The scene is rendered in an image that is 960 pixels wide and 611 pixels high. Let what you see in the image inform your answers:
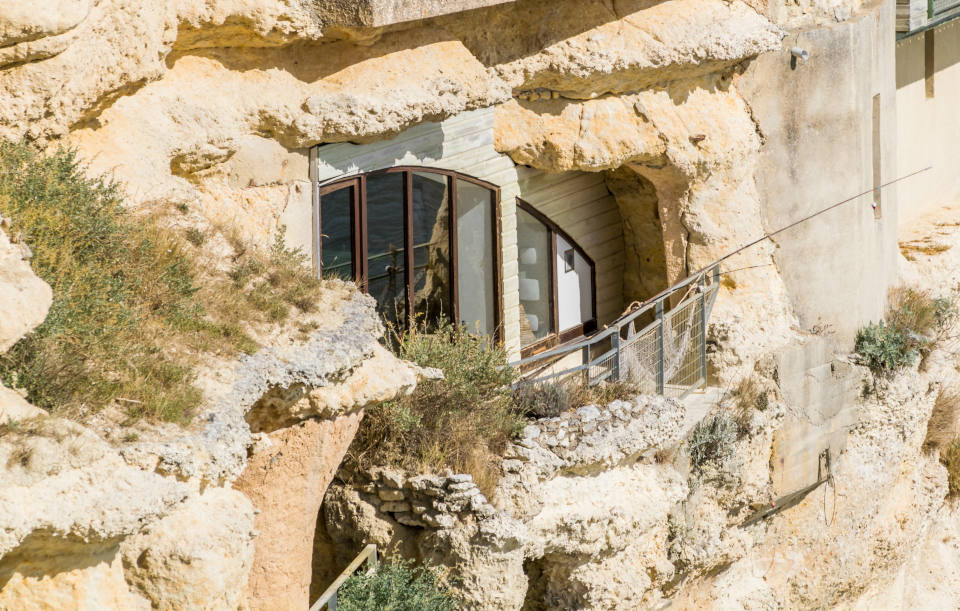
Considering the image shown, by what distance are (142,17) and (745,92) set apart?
6.48 m

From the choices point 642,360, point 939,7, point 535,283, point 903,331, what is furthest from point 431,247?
point 939,7

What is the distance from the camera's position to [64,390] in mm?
5633

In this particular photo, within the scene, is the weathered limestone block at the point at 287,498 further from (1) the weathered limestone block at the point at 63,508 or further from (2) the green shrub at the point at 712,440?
(2) the green shrub at the point at 712,440

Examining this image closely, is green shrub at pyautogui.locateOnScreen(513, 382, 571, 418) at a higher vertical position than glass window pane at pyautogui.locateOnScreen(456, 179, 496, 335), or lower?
lower

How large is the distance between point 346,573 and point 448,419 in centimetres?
127

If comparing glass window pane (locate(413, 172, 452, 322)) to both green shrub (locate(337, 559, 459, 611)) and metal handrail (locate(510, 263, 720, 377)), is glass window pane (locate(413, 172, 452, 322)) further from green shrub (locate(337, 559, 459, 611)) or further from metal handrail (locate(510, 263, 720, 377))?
green shrub (locate(337, 559, 459, 611))

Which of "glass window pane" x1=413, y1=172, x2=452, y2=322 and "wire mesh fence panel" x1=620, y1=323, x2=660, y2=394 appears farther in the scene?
"wire mesh fence panel" x1=620, y1=323, x2=660, y2=394

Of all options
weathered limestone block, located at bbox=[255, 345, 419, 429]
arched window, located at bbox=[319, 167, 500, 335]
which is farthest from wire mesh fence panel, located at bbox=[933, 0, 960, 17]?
weathered limestone block, located at bbox=[255, 345, 419, 429]

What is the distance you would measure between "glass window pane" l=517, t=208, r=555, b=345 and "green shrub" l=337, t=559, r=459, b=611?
3678mm

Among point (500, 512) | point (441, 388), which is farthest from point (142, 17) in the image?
point (500, 512)

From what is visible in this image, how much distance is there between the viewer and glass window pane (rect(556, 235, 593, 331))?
12.3 m

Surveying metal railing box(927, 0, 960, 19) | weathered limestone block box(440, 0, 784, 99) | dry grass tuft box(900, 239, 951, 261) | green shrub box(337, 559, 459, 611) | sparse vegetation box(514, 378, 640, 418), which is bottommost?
green shrub box(337, 559, 459, 611)

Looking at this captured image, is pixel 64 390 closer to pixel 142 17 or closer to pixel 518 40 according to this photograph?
pixel 142 17

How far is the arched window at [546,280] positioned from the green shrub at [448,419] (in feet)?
8.15
